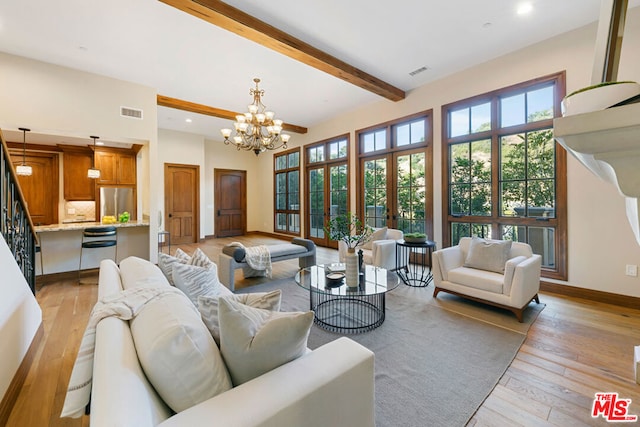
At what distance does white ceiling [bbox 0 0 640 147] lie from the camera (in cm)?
288

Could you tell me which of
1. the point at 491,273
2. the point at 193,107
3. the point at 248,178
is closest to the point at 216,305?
the point at 491,273

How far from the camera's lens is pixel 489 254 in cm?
310

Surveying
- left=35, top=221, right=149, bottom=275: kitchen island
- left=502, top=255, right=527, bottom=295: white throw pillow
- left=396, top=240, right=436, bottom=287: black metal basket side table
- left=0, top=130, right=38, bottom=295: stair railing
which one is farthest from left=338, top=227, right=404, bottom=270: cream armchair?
left=35, top=221, right=149, bottom=275: kitchen island

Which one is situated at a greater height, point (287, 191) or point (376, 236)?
point (287, 191)

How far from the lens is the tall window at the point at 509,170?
3554mm

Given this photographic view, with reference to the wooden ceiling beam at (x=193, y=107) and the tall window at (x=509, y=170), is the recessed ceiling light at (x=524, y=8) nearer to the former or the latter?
the tall window at (x=509, y=170)

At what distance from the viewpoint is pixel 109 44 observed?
3.46 m

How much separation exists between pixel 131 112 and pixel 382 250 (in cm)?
465

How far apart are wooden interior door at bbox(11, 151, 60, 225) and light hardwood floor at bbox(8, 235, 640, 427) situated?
4.78 m

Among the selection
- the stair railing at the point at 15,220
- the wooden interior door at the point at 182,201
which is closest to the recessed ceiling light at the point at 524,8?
the stair railing at the point at 15,220

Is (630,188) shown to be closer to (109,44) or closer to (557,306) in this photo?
(557,306)

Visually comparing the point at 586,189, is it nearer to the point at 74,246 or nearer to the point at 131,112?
the point at 131,112

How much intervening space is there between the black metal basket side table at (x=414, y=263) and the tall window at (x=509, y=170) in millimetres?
553

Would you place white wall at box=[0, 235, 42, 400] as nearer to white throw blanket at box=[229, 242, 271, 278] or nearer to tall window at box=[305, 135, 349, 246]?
white throw blanket at box=[229, 242, 271, 278]
